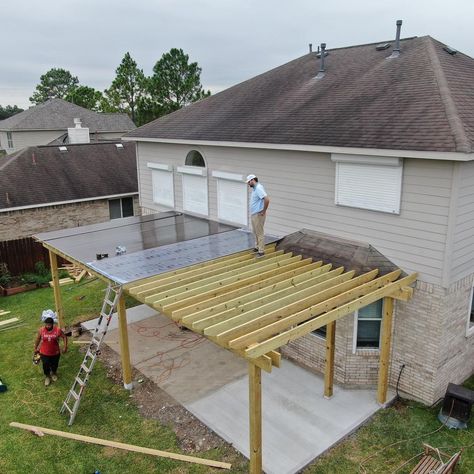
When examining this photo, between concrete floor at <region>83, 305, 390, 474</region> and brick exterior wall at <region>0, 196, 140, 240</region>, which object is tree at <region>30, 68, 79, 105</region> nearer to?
brick exterior wall at <region>0, 196, 140, 240</region>

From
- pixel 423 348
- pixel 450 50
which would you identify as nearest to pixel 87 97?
pixel 450 50

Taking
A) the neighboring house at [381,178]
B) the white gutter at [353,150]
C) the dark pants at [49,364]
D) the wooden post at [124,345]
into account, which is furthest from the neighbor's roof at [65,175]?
the wooden post at [124,345]

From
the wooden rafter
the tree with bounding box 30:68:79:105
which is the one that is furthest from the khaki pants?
the tree with bounding box 30:68:79:105

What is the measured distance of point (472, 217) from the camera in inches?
371

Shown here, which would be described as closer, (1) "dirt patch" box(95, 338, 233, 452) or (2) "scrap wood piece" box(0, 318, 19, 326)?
(1) "dirt patch" box(95, 338, 233, 452)

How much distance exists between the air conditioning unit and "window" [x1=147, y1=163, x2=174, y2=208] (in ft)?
35.6

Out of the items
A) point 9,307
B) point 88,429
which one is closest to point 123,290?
point 88,429

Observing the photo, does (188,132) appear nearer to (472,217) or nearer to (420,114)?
(420,114)

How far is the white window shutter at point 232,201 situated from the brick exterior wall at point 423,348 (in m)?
4.49

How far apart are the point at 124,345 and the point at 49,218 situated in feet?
42.7

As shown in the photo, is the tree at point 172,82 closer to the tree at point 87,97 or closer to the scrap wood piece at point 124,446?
the tree at point 87,97

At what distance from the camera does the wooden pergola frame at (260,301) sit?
23.5ft

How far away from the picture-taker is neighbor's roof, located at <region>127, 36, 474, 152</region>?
9.51 meters

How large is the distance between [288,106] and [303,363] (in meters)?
7.21
